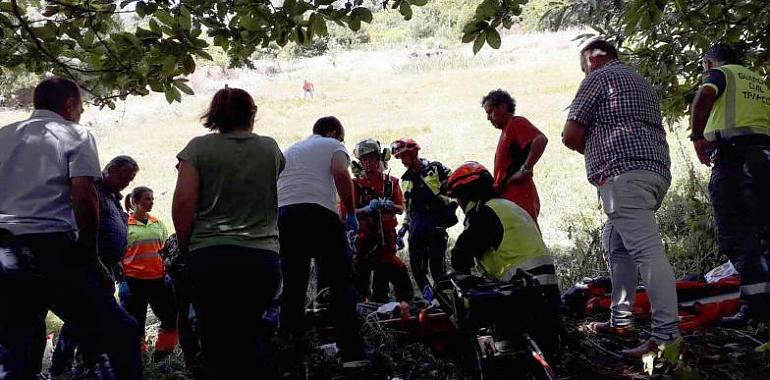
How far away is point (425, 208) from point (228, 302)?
11.0 feet

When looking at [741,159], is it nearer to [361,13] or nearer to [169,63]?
[361,13]

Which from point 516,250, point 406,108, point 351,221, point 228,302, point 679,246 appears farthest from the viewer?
point 406,108

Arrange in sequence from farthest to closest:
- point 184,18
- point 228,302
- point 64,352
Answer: point 64,352, point 184,18, point 228,302

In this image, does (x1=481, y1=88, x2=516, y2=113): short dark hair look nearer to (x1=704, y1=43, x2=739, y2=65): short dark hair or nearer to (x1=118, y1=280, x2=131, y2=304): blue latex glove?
(x1=704, y1=43, x2=739, y2=65): short dark hair

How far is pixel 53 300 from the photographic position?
2975mm

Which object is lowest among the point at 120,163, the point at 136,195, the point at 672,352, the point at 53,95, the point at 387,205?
the point at 672,352

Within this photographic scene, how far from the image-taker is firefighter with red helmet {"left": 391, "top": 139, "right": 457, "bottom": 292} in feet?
19.9

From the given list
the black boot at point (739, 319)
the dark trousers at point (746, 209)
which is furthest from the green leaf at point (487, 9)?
the black boot at point (739, 319)

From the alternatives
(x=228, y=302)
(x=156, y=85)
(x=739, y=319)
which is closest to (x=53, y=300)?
(x=228, y=302)

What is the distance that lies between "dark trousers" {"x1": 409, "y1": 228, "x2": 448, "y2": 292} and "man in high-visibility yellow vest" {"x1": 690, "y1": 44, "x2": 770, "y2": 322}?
7.95ft

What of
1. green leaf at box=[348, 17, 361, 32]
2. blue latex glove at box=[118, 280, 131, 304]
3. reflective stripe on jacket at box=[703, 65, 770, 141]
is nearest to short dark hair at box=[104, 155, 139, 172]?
blue latex glove at box=[118, 280, 131, 304]

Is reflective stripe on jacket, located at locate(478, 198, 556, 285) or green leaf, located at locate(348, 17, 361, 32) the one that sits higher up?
green leaf, located at locate(348, 17, 361, 32)

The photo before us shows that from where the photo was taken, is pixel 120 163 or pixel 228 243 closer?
pixel 228 243

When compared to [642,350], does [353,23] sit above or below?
above
